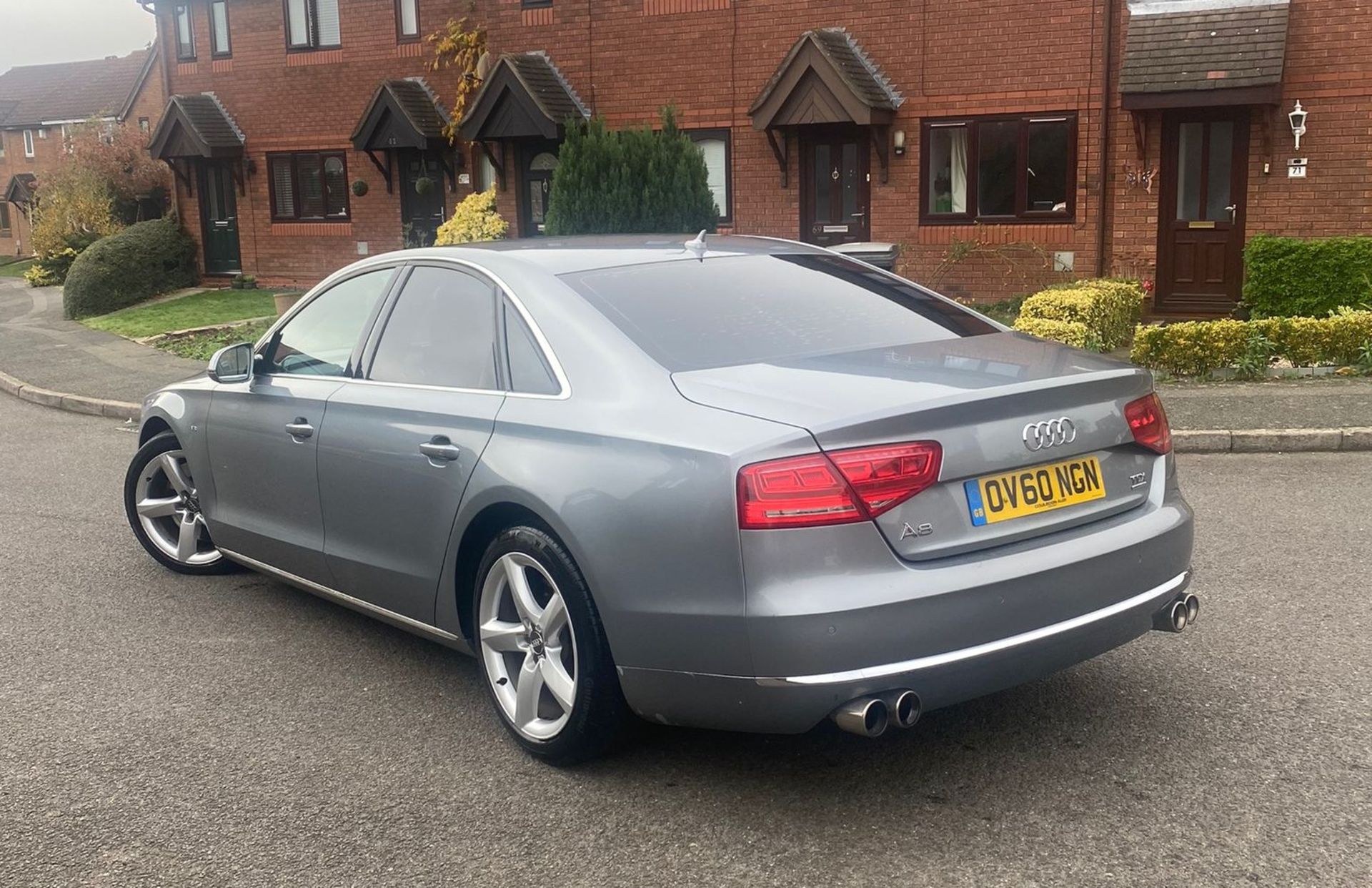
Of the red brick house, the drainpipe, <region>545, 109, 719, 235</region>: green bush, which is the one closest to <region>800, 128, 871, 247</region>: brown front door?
the drainpipe

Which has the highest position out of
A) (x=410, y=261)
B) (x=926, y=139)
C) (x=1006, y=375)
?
(x=926, y=139)

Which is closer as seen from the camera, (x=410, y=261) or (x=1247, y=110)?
(x=410, y=261)

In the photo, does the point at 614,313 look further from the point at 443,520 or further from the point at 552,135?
the point at 552,135

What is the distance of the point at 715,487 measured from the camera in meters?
3.41

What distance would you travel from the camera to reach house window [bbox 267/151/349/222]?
79.5 ft

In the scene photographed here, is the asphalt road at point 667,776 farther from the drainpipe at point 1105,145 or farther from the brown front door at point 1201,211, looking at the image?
→ the drainpipe at point 1105,145

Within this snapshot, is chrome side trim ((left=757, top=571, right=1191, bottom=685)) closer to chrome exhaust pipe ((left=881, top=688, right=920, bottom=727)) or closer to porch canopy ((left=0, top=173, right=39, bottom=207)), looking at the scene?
chrome exhaust pipe ((left=881, top=688, right=920, bottom=727))

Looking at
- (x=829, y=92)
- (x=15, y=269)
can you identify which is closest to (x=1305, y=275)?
(x=829, y=92)

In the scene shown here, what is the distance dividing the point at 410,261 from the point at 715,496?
2.06 metres

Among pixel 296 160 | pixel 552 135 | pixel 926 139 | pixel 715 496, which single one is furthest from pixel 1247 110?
pixel 296 160

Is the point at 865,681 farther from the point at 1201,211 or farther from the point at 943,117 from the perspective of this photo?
the point at 943,117

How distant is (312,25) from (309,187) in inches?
111

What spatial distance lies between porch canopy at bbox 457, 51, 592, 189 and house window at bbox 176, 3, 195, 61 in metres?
8.27

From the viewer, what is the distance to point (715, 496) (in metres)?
3.40
